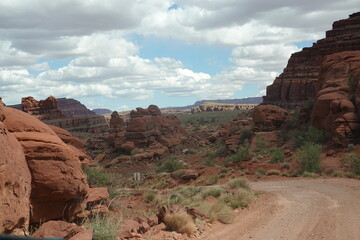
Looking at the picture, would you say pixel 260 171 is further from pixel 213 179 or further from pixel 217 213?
pixel 217 213

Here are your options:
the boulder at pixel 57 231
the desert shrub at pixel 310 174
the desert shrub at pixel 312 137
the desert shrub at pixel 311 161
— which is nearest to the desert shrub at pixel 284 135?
the desert shrub at pixel 312 137

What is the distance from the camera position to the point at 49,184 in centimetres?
809

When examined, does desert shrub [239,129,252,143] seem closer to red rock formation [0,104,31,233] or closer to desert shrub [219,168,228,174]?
desert shrub [219,168,228,174]

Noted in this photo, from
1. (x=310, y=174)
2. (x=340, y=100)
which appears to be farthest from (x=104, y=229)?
(x=340, y=100)

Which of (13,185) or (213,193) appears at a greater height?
(13,185)

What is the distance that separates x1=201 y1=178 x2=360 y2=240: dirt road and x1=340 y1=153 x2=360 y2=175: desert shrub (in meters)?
4.24

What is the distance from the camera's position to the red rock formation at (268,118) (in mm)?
38875

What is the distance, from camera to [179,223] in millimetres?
9883

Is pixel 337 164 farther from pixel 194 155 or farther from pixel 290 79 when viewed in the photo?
pixel 290 79

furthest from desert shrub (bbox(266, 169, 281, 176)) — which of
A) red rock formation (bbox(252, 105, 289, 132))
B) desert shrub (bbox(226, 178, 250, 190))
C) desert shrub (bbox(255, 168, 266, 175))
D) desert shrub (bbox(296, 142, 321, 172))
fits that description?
red rock formation (bbox(252, 105, 289, 132))

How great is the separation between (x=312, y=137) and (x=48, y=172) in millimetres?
26271

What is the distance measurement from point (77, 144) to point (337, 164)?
56.7ft

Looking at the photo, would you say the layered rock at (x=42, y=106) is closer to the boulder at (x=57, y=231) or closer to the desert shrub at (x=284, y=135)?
the desert shrub at (x=284, y=135)

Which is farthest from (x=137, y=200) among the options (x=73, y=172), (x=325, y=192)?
(x=73, y=172)
